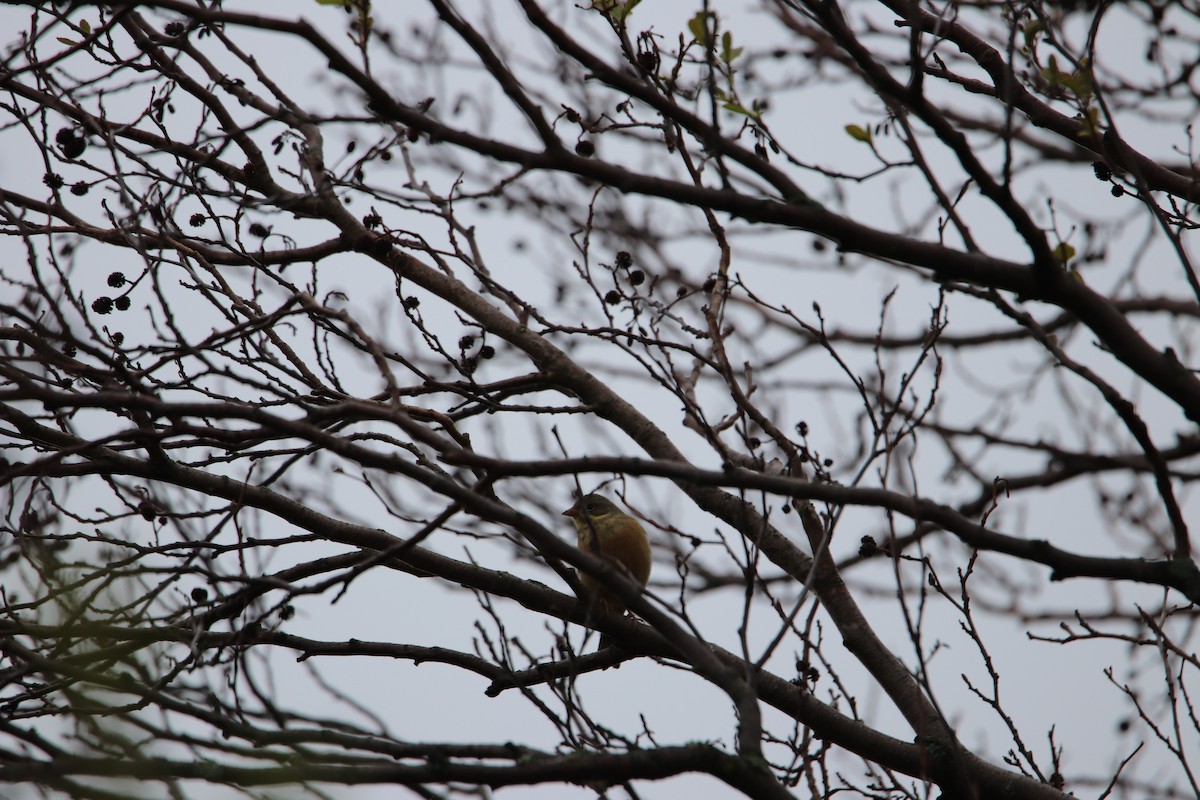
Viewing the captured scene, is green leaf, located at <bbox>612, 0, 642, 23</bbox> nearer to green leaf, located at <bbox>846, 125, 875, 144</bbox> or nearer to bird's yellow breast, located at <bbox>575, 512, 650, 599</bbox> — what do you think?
green leaf, located at <bbox>846, 125, 875, 144</bbox>

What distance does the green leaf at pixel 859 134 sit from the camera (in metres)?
3.51

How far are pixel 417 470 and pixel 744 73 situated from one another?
18.0 feet

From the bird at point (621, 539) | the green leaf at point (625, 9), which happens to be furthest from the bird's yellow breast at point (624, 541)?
the green leaf at point (625, 9)

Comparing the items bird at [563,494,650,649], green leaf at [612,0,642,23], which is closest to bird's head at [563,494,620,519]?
bird at [563,494,650,649]

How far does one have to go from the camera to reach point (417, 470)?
263cm

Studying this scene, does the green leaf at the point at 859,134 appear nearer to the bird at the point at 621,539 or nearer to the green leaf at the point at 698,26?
the green leaf at the point at 698,26

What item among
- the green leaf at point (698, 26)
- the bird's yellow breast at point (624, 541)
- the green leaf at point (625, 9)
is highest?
the green leaf at point (625, 9)

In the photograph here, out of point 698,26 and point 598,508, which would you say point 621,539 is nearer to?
point 598,508

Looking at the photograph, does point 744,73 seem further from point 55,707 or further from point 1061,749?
point 55,707

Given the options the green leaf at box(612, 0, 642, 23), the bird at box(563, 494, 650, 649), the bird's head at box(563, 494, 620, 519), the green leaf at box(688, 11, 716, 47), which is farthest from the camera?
the bird's head at box(563, 494, 620, 519)

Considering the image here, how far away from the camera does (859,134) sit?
11.6ft

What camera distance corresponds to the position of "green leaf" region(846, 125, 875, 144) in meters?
3.51

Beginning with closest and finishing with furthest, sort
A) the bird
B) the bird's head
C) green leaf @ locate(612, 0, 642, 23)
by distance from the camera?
green leaf @ locate(612, 0, 642, 23) → the bird → the bird's head

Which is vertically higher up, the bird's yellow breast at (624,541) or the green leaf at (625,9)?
the green leaf at (625,9)
